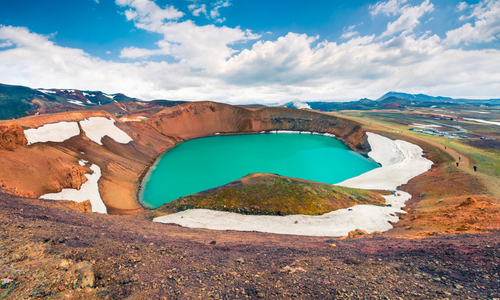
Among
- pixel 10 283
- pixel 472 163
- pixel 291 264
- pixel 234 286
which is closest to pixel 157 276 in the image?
pixel 234 286

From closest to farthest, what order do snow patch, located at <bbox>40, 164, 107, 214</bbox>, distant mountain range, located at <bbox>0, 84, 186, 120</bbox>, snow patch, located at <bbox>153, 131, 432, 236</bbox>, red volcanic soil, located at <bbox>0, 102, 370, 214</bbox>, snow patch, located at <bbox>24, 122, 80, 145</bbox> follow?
snow patch, located at <bbox>153, 131, 432, 236</bbox>
snow patch, located at <bbox>40, 164, 107, 214</bbox>
red volcanic soil, located at <bbox>0, 102, 370, 214</bbox>
snow patch, located at <bbox>24, 122, 80, 145</bbox>
distant mountain range, located at <bbox>0, 84, 186, 120</bbox>

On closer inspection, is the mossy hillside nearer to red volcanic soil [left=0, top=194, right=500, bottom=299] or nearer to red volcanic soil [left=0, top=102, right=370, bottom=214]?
red volcanic soil [left=0, top=102, right=370, bottom=214]

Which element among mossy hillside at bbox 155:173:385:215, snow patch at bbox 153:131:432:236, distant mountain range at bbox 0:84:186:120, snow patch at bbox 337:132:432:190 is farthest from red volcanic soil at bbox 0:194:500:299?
distant mountain range at bbox 0:84:186:120

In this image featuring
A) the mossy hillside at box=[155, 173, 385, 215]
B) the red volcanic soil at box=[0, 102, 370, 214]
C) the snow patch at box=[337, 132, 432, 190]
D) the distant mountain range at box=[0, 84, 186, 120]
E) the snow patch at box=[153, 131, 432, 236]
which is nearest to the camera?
the snow patch at box=[153, 131, 432, 236]

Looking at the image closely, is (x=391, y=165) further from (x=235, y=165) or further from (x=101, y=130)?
(x=101, y=130)

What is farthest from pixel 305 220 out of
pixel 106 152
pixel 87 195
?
pixel 106 152

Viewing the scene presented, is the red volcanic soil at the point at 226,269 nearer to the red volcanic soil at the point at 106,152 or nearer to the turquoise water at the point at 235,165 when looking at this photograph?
the red volcanic soil at the point at 106,152

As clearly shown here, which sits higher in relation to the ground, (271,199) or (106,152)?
(106,152)

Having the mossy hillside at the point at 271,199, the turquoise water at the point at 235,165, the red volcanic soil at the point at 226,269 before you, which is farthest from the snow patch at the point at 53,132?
the red volcanic soil at the point at 226,269
